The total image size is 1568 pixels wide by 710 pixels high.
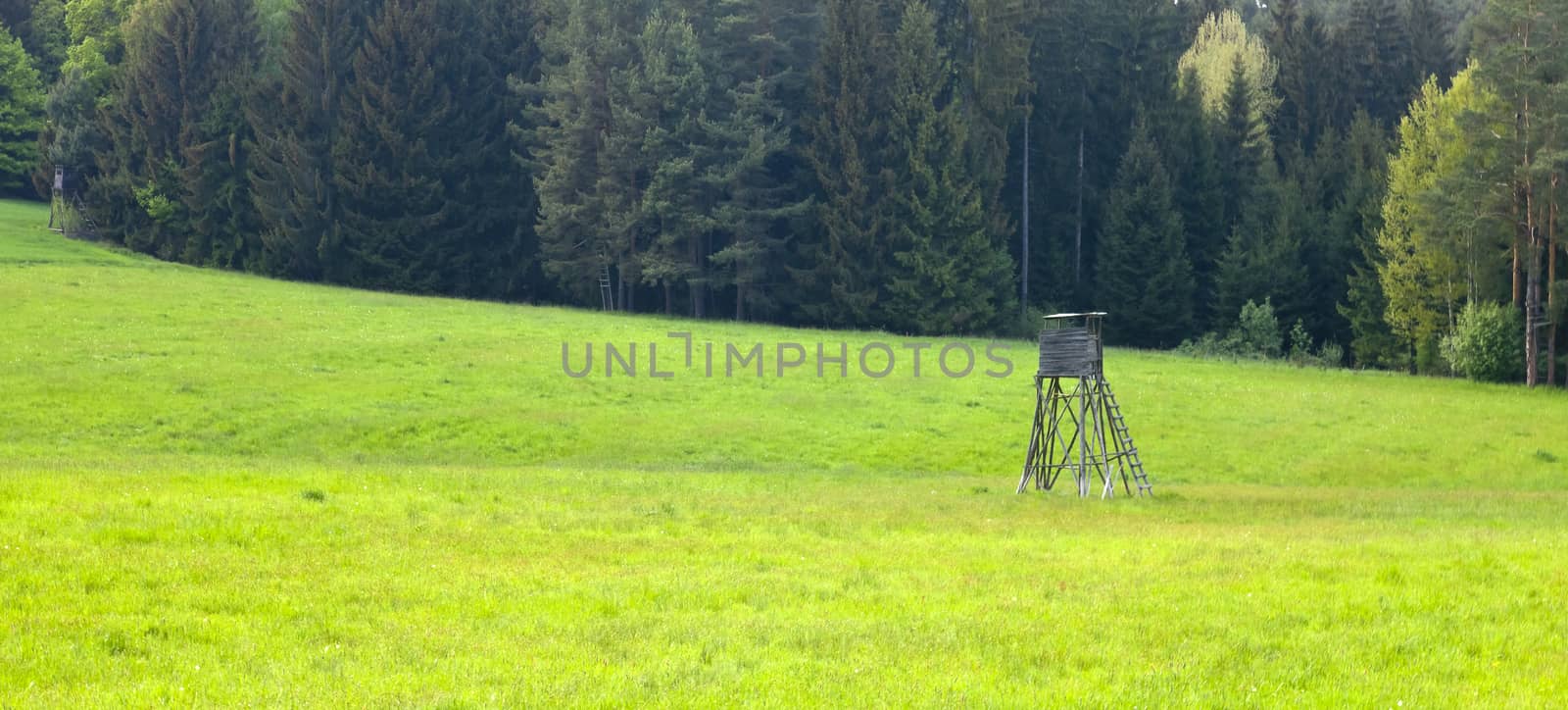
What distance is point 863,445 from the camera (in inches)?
1283

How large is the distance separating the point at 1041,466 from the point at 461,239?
173 ft

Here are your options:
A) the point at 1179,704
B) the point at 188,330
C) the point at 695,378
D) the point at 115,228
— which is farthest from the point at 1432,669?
the point at 115,228

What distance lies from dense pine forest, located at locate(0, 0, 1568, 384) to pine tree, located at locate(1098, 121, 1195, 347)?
0.18 metres

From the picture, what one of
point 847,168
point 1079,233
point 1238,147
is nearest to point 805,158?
point 847,168

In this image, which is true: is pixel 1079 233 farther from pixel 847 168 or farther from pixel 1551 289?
pixel 1551 289

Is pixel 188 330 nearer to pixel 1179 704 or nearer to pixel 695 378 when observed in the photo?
pixel 695 378

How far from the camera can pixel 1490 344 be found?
49.2 metres

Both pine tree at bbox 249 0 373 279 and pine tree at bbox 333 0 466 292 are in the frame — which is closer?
pine tree at bbox 333 0 466 292

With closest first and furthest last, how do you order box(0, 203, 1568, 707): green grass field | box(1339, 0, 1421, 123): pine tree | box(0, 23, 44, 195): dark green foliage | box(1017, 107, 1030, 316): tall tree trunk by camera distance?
1. box(0, 203, 1568, 707): green grass field
2. box(1017, 107, 1030, 316): tall tree trunk
3. box(1339, 0, 1421, 123): pine tree
4. box(0, 23, 44, 195): dark green foliage

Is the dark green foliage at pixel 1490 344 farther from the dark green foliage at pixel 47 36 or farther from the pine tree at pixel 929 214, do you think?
the dark green foliage at pixel 47 36

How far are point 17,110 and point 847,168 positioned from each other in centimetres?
5806

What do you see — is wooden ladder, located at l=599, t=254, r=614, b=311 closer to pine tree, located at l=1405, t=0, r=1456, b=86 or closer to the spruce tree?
the spruce tree

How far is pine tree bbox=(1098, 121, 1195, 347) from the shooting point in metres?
72.2

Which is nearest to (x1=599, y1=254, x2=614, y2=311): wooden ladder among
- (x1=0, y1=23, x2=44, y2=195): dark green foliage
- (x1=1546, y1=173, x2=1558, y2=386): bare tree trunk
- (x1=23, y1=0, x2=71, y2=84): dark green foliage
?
(x1=1546, y1=173, x2=1558, y2=386): bare tree trunk
